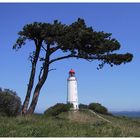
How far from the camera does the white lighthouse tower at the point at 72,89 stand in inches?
1663

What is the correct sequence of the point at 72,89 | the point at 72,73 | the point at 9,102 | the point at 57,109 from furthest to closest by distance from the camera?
the point at 72,89 < the point at 72,73 < the point at 57,109 < the point at 9,102

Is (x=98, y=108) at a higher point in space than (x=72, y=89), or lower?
lower

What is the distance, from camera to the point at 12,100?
106ft

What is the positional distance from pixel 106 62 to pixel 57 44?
357 cm

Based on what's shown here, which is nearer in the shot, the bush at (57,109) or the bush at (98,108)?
the bush at (57,109)

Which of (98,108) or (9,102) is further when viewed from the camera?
(98,108)

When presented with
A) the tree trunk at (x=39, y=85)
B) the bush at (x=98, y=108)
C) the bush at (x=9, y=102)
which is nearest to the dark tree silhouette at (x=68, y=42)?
the tree trunk at (x=39, y=85)

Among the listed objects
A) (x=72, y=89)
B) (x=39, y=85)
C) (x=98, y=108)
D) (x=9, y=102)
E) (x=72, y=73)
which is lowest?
(x=9, y=102)

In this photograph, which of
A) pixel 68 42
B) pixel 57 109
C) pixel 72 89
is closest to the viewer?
pixel 68 42

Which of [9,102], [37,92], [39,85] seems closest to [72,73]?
[9,102]

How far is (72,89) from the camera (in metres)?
42.9

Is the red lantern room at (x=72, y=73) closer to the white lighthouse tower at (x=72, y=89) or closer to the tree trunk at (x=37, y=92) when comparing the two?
the white lighthouse tower at (x=72, y=89)

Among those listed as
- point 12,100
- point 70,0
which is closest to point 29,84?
point 12,100

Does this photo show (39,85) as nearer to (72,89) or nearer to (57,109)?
(57,109)
